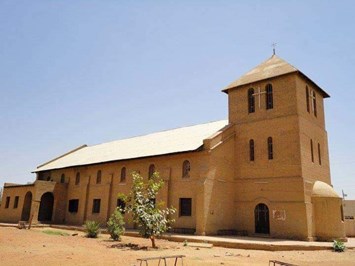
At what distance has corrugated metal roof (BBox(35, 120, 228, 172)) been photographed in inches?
1153

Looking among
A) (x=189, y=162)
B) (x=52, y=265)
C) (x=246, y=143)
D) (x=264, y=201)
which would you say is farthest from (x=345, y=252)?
(x=52, y=265)

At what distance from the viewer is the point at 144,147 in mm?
33844

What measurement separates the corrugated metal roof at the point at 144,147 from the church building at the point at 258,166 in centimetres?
24

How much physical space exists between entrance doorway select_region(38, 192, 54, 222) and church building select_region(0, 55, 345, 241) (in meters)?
12.5

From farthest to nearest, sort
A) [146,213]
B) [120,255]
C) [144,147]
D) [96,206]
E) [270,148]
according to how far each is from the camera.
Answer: [96,206] < [144,147] < [270,148] < [146,213] < [120,255]

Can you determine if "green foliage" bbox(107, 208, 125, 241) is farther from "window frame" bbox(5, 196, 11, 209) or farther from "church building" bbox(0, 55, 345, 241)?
"window frame" bbox(5, 196, 11, 209)

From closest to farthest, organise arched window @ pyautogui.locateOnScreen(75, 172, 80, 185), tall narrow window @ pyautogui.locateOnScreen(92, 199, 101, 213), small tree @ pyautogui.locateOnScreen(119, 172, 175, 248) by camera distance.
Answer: small tree @ pyautogui.locateOnScreen(119, 172, 175, 248) → tall narrow window @ pyautogui.locateOnScreen(92, 199, 101, 213) → arched window @ pyautogui.locateOnScreen(75, 172, 80, 185)

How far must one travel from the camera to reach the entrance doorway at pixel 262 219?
24350 millimetres

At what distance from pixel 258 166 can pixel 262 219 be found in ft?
13.3

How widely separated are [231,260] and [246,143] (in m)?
13.5

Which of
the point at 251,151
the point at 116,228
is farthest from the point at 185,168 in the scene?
the point at 116,228

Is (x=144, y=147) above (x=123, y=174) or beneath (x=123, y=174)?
above

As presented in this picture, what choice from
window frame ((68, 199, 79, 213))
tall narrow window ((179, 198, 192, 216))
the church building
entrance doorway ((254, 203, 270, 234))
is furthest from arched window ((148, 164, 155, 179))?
window frame ((68, 199, 79, 213))

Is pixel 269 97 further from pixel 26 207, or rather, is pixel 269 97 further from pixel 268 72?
pixel 26 207
